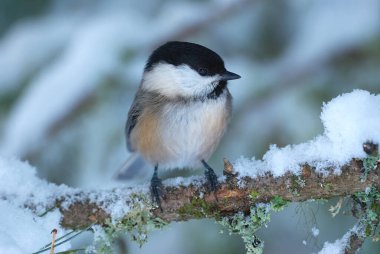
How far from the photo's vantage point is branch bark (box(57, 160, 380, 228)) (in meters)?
1.44

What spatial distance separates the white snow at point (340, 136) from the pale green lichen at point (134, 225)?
408mm

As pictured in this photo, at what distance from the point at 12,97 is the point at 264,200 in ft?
5.28

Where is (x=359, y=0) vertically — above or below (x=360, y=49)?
above

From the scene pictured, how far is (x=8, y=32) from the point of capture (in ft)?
10.1

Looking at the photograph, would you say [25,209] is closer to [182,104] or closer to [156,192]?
[156,192]

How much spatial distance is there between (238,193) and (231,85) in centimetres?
119

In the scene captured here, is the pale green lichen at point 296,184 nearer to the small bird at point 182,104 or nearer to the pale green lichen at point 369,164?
the pale green lichen at point 369,164

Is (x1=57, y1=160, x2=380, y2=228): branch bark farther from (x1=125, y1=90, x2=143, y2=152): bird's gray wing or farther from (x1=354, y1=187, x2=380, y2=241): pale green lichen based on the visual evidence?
(x1=125, y1=90, x2=143, y2=152): bird's gray wing

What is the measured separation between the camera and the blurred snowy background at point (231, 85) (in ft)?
8.09

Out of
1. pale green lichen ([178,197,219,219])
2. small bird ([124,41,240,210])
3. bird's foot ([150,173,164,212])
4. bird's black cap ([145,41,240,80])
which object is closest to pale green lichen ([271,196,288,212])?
pale green lichen ([178,197,219,219])

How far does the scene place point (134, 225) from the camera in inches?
66.2

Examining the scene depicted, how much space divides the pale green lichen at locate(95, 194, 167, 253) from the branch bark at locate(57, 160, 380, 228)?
0.02 metres

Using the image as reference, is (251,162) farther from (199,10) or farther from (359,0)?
(359,0)

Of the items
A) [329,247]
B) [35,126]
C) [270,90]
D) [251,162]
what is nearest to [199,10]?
[270,90]
